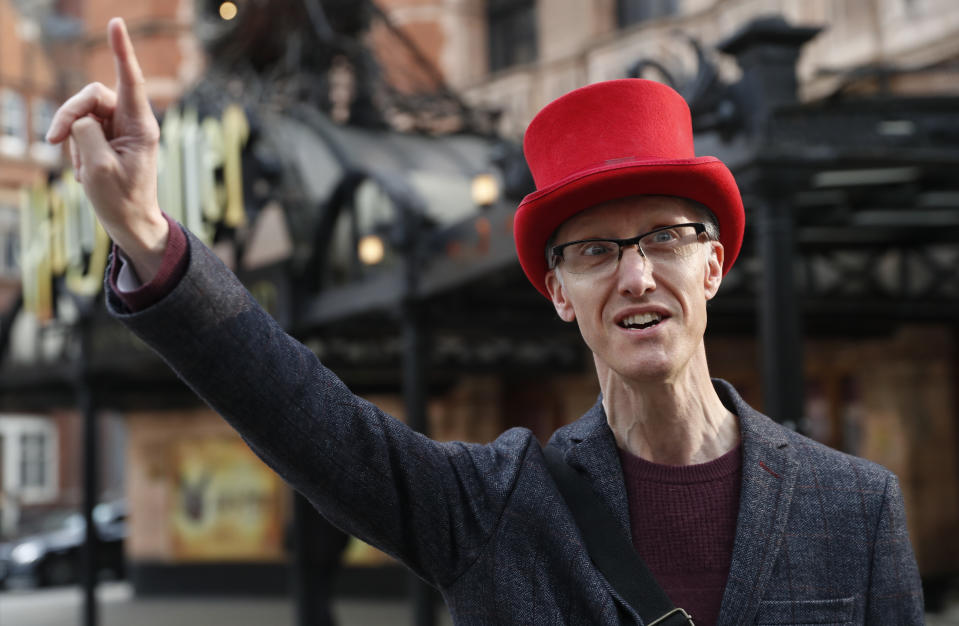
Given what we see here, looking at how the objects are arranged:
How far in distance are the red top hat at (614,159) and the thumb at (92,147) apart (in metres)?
0.76

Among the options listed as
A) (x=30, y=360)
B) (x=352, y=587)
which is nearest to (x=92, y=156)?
(x=30, y=360)

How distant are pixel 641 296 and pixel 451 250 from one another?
587cm

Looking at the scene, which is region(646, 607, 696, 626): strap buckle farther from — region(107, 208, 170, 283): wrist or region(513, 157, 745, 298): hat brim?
region(107, 208, 170, 283): wrist

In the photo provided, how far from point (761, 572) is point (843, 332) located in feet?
32.8

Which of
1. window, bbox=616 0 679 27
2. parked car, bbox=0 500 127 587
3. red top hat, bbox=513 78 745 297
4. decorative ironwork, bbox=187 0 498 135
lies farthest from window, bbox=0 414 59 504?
red top hat, bbox=513 78 745 297

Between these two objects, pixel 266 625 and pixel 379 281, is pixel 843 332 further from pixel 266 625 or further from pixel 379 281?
pixel 266 625

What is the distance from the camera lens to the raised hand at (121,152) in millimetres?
1507

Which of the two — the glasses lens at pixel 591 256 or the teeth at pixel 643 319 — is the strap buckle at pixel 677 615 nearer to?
the teeth at pixel 643 319

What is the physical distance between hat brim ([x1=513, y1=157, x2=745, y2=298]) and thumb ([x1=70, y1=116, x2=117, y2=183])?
755mm

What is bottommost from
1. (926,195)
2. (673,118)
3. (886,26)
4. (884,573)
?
(884,573)

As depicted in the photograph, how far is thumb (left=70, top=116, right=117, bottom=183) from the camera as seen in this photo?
151 cm

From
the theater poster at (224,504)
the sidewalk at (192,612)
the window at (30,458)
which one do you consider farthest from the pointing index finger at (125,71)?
the window at (30,458)

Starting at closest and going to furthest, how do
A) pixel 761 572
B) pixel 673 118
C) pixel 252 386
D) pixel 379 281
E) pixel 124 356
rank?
pixel 252 386 → pixel 761 572 → pixel 673 118 → pixel 379 281 → pixel 124 356

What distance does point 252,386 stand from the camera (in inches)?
66.3
